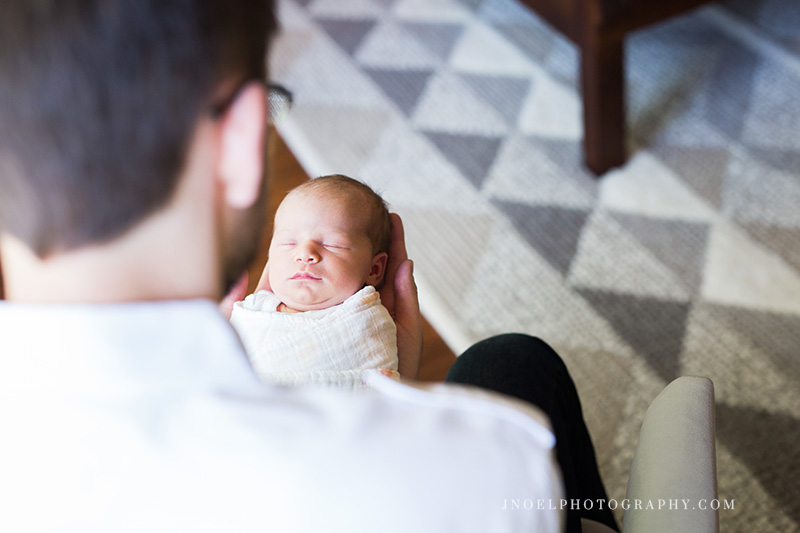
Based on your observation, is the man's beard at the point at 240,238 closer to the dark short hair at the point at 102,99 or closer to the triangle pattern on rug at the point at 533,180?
the dark short hair at the point at 102,99

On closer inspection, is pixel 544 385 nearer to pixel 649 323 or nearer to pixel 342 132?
pixel 649 323

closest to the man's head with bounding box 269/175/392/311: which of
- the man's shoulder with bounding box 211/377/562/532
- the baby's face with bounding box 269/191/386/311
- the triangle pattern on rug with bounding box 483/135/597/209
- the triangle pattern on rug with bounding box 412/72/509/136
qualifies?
the baby's face with bounding box 269/191/386/311

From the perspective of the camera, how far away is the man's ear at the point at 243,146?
1.25 feet

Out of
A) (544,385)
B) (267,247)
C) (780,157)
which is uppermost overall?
(544,385)

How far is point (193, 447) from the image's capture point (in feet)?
1.22

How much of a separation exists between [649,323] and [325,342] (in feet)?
2.44

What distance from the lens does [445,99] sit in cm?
187

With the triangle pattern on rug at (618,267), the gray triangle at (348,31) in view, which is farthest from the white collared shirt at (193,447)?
the gray triangle at (348,31)

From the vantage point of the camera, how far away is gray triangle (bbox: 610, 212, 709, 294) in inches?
55.1

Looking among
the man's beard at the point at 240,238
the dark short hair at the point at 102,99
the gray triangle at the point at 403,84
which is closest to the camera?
the dark short hair at the point at 102,99

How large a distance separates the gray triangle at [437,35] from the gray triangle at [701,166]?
709 mm

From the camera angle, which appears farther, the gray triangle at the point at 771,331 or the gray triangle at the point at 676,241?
the gray triangle at the point at 676,241

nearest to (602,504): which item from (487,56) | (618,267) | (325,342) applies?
(325,342)

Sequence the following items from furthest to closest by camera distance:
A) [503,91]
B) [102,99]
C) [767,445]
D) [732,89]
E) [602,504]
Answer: [503,91] < [732,89] < [767,445] < [602,504] < [102,99]
